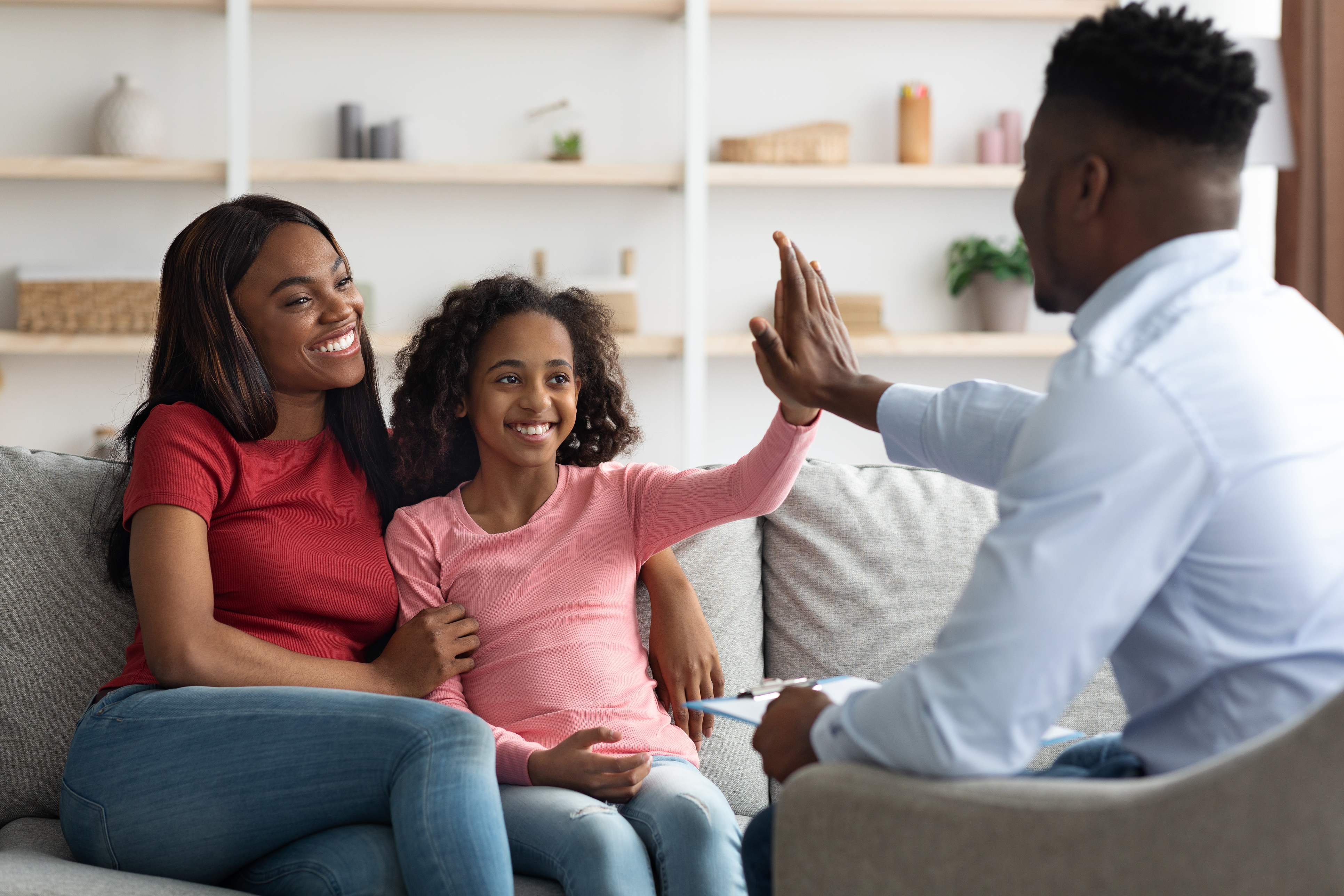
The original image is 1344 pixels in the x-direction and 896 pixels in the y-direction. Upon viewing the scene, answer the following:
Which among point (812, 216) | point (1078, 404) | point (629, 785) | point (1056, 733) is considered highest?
point (812, 216)

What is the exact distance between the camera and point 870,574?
67.4 inches

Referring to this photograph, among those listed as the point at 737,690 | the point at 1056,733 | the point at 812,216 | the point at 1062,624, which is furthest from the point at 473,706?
the point at 812,216

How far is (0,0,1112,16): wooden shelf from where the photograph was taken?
11.8 feet

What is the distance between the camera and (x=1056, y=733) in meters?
1.11

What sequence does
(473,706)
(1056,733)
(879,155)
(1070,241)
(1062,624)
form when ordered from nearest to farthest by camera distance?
1. (1062,624)
2. (1070,241)
3. (1056,733)
4. (473,706)
5. (879,155)

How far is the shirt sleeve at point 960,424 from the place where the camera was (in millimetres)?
1174

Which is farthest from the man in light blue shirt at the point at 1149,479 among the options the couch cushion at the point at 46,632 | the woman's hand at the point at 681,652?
the couch cushion at the point at 46,632

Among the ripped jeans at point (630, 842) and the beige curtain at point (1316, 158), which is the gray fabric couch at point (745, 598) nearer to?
the ripped jeans at point (630, 842)

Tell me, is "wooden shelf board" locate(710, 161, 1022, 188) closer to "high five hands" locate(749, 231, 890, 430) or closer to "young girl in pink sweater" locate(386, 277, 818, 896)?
"young girl in pink sweater" locate(386, 277, 818, 896)

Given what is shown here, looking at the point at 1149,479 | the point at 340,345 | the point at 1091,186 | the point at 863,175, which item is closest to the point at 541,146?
the point at 863,175

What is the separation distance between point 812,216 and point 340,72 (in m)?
1.65

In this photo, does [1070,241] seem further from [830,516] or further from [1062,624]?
[830,516]

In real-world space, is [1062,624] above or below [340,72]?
below

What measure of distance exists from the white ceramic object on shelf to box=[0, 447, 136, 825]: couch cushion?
2277 mm
